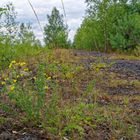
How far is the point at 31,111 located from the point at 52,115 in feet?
0.67

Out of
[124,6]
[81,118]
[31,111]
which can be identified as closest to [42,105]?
[31,111]

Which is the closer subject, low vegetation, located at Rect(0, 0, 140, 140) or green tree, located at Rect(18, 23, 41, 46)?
low vegetation, located at Rect(0, 0, 140, 140)

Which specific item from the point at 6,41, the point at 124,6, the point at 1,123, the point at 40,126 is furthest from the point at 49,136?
the point at 124,6

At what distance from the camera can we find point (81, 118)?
14.7 ft

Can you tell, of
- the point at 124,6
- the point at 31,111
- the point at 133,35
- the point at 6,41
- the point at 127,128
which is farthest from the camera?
the point at 124,6

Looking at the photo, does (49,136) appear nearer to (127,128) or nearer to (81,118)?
(81,118)

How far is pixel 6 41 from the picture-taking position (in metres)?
8.40

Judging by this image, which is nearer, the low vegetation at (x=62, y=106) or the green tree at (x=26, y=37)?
the low vegetation at (x=62, y=106)

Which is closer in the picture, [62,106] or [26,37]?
[62,106]

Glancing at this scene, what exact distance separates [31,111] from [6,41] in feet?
13.8

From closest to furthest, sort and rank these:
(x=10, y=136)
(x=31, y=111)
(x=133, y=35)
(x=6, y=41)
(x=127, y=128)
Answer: (x=10, y=136) < (x=31, y=111) < (x=127, y=128) < (x=6, y=41) < (x=133, y=35)

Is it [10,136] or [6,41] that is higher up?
[6,41]

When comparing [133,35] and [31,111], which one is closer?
[31,111]

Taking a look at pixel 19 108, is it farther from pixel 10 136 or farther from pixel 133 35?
pixel 133 35
